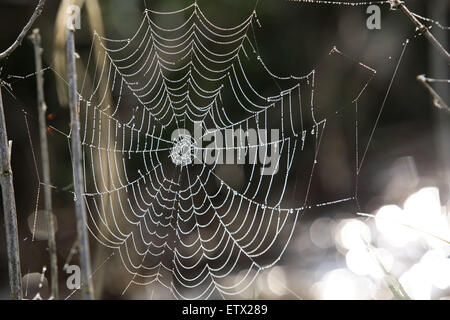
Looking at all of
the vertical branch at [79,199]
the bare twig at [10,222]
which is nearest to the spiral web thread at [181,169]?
the bare twig at [10,222]

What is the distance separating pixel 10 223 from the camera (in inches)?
69.4

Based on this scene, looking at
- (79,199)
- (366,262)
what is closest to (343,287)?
(366,262)

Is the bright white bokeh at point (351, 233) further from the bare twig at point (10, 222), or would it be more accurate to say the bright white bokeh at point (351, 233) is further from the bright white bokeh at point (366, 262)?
the bare twig at point (10, 222)

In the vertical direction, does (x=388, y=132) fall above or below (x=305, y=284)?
above

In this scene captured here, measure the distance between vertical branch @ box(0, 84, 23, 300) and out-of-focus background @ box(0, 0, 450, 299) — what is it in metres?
3.65

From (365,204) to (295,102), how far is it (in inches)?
56.0

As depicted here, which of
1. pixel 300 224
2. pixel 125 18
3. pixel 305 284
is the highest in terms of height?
pixel 125 18

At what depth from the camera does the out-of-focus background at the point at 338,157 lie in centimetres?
589

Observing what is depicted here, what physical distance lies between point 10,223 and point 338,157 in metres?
5.94

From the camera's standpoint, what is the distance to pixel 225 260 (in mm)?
6355

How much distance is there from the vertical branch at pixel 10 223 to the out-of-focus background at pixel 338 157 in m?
3.65
